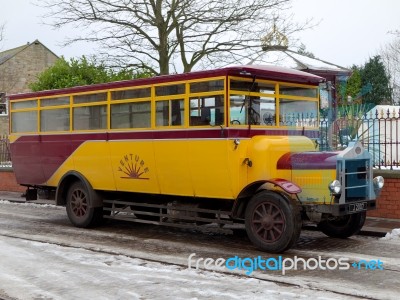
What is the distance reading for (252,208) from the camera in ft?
27.2

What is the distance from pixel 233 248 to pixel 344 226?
2016 millimetres

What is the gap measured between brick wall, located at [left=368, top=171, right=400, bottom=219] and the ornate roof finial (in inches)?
313

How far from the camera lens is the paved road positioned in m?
6.52

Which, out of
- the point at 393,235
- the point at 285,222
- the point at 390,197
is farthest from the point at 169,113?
the point at 390,197

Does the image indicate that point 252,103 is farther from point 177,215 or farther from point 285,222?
point 177,215

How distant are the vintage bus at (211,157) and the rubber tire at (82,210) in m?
0.02

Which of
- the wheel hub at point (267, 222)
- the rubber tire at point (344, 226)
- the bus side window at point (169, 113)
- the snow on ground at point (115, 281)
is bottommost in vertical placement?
the snow on ground at point (115, 281)

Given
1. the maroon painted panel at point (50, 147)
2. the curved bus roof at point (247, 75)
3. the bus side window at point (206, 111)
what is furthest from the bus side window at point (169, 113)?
the curved bus roof at point (247, 75)

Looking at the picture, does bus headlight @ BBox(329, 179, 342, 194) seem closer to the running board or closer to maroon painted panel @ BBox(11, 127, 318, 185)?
maroon painted panel @ BBox(11, 127, 318, 185)

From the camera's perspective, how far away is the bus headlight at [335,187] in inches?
306

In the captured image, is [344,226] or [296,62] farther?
[296,62]

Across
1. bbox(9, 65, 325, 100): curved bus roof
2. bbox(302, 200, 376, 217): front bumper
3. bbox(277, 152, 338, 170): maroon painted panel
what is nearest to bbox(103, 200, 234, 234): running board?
bbox(277, 152, 338, 170): maroon painted panel

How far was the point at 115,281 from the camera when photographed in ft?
22.1

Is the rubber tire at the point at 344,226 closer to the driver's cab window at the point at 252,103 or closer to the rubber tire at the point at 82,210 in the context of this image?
the driver's cab window at the point at 252,103
